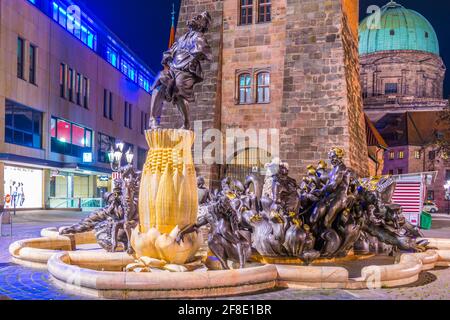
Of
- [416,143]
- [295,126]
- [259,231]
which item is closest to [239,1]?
[295,126]

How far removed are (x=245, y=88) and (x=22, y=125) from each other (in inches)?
676

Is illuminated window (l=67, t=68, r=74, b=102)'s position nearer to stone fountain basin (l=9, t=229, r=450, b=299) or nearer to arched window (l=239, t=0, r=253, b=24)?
arched window (l=239, t=0, r=253, b=24)

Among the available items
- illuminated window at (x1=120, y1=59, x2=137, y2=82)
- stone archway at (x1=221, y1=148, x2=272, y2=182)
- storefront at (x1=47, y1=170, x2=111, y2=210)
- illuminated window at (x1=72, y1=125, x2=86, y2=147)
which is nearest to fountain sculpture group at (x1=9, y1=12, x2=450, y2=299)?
stone archway at (x1=221, y1=148, x2=272, y2=182)

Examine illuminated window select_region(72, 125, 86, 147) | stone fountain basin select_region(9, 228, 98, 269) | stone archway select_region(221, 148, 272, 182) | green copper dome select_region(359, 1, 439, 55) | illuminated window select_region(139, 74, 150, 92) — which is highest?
green copper dome select_region(359, 1, 439, 55)

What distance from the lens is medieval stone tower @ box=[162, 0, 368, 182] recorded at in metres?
22.5

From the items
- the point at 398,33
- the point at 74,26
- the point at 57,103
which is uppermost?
the point at 398,33

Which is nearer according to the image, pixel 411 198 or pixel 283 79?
pixel 411 198

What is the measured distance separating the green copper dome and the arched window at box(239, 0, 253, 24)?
1897 inches

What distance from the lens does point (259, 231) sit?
36.5 feet

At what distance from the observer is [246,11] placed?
2473 cm

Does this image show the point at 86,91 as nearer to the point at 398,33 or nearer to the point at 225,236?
the point at 225,236

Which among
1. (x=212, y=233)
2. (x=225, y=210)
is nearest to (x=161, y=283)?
(x=212, y=233)
